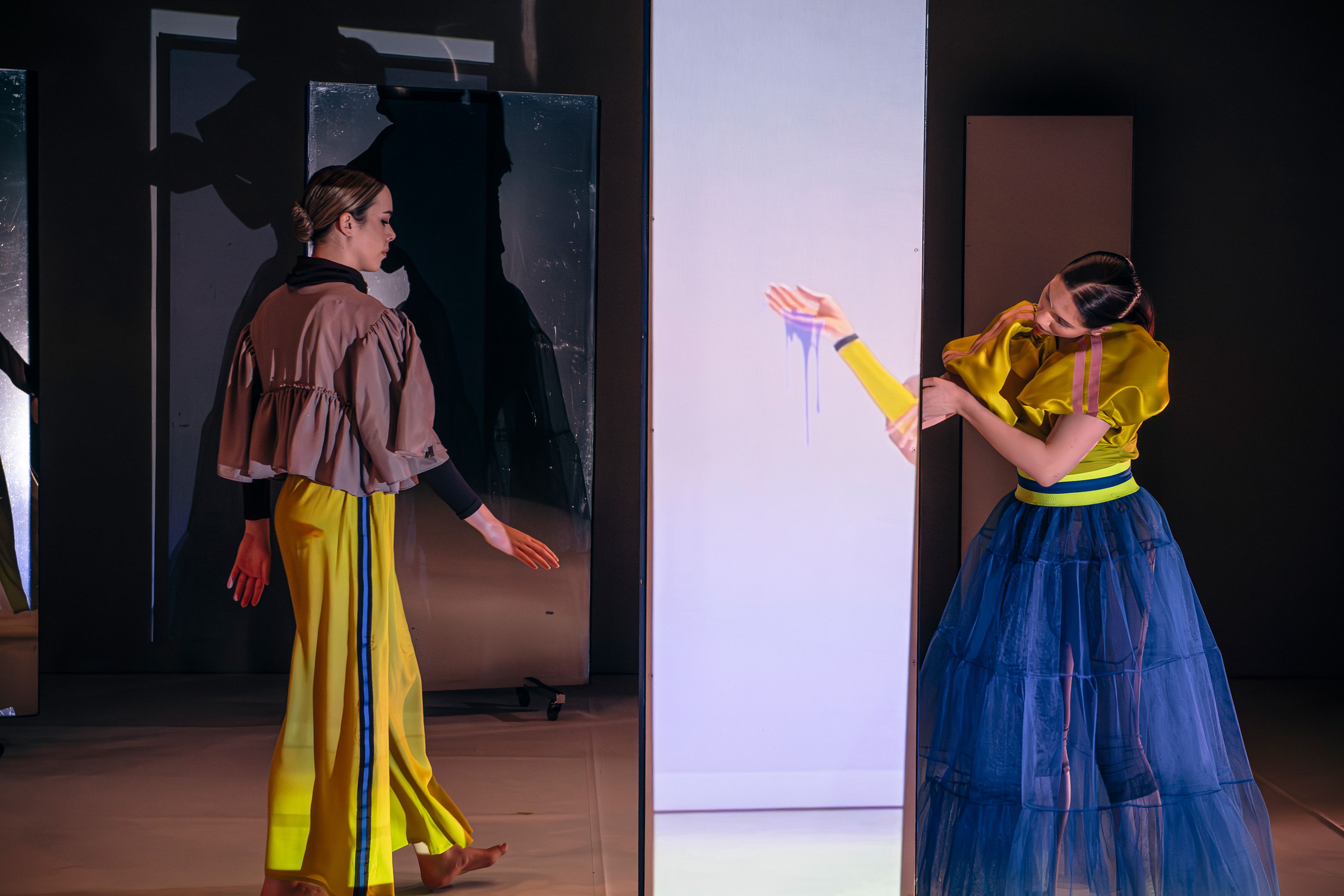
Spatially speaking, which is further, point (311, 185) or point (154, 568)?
point (154, 568)

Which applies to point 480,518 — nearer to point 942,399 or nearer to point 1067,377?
point 942,399

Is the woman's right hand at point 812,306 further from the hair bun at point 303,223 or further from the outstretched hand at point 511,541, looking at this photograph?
the hair bun at point 303,223

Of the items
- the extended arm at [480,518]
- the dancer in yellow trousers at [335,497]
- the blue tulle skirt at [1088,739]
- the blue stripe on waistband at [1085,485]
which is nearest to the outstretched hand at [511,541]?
the extended arm at [480,518]

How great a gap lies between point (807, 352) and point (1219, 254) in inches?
126

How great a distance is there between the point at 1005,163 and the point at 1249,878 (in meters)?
2.38

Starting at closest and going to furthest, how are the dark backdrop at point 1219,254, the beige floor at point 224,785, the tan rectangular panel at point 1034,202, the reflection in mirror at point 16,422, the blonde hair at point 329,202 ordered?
the blonde hair at point 329,202 → the beige floor at point 224,785 → the reflection in mirror at point 16,422 → the tan rectangular panel at point 1034,202 → the dark backdrop at point 1219,254

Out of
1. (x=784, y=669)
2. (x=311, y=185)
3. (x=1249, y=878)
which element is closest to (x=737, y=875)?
(x=784, y=669)

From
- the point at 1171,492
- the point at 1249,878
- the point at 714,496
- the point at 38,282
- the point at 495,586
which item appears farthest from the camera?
the point at 1171,492

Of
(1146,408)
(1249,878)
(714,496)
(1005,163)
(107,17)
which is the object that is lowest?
(1249,878)

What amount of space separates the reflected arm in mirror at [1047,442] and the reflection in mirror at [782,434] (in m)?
0.68

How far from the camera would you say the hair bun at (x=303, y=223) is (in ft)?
6.21

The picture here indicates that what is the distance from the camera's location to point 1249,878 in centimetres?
187

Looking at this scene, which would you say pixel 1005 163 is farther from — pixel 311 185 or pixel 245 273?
pixel 245 273

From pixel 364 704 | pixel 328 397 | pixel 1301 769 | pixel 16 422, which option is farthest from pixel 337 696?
pixel 1301 769
